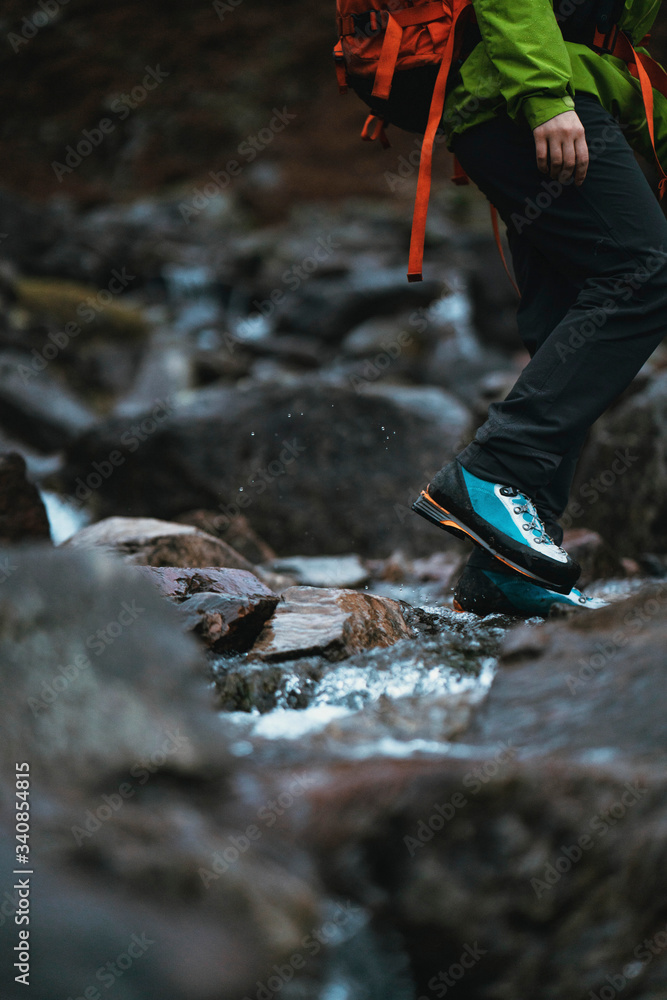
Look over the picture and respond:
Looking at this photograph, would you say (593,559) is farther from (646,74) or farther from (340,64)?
(340,64)

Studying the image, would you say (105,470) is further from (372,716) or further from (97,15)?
(97,15)

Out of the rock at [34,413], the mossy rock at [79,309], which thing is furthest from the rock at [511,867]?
the mossy rock at [79,309]

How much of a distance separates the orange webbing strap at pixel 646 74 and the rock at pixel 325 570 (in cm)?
247

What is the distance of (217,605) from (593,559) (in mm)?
2014

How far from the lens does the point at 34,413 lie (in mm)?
7652

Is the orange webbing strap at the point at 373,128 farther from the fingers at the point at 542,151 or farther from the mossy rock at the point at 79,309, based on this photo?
the mossy rock at the point at 79,309

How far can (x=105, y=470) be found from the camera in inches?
216

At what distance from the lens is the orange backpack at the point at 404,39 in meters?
2.01

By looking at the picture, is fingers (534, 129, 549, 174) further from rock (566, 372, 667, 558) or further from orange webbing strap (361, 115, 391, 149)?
rock (566, 372, 667, 558)

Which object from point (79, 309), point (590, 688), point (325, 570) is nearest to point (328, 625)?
point (590, 688)

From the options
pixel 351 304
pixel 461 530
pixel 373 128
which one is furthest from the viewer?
pixel 351 304

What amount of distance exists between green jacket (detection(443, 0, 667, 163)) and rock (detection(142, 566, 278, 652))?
1.44 metres

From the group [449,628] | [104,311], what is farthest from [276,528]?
[104,311]

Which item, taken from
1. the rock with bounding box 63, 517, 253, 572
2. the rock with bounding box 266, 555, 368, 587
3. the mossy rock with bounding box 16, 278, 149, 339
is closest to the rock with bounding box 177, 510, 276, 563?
the rock with bounding box 266, 555, 368, 587
